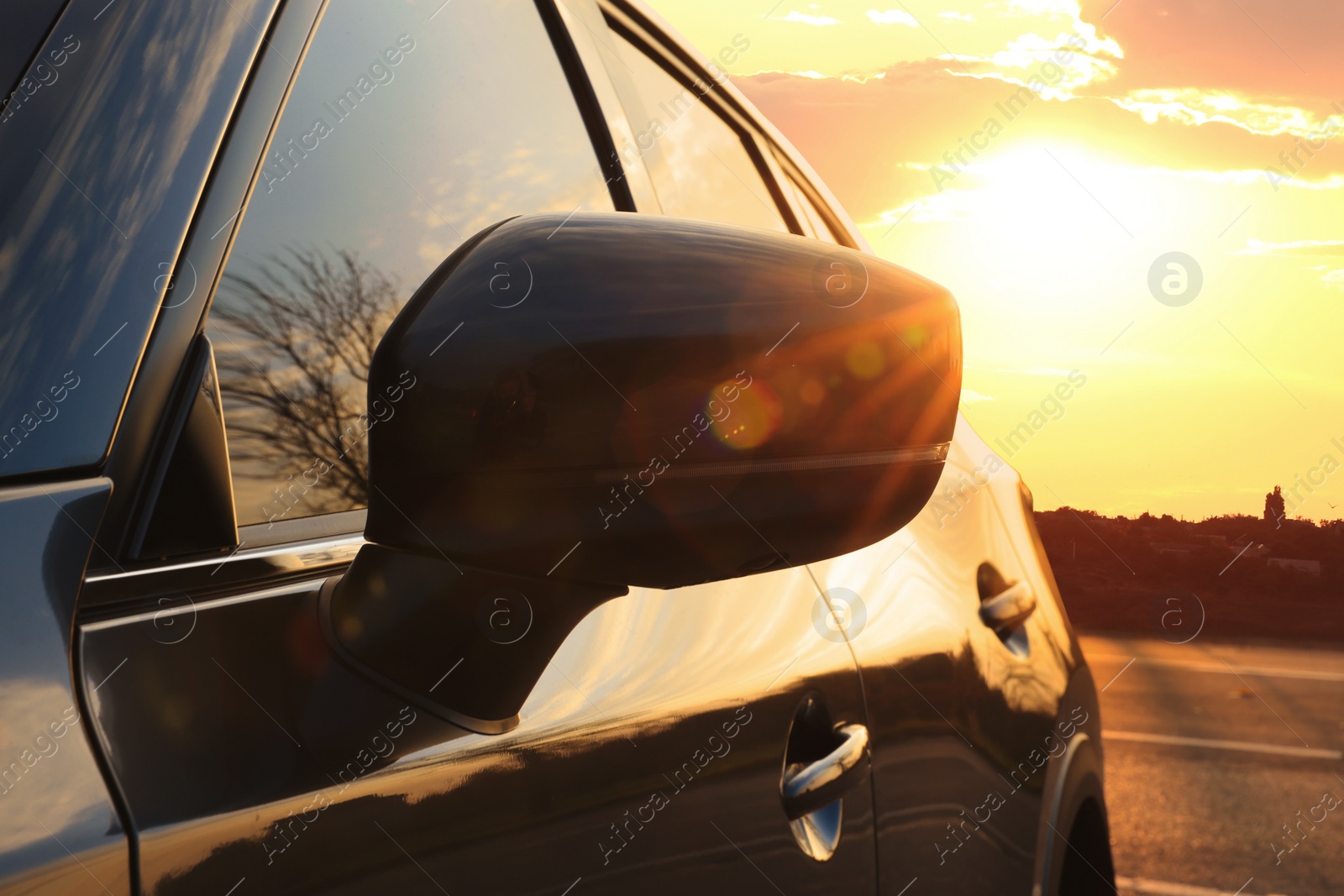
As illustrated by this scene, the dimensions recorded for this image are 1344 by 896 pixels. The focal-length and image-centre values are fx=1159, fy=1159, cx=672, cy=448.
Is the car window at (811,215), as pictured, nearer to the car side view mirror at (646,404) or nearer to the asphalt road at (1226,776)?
the car side view mirror at (646,404)

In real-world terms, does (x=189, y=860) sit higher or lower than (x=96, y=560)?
lower

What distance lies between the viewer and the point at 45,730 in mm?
645

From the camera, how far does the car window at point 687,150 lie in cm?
170

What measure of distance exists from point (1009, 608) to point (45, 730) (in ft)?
5.56

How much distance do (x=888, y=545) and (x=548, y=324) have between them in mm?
1212

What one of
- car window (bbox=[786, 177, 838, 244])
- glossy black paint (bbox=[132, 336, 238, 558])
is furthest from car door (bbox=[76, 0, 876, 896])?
car window (bbox=[786, 177, 838, 244])

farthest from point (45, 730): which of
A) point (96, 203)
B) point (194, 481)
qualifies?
point (96, 203)

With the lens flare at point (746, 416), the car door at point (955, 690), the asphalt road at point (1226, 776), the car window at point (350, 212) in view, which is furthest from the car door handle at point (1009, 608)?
the asphalt road at point (1226, 776)

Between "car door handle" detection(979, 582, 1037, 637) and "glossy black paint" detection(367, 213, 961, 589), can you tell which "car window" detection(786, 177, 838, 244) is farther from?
"glossy black paint" detection(367, 213, 961, 589)

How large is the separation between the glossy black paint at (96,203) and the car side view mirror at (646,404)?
8.4 inches

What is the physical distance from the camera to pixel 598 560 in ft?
2.24

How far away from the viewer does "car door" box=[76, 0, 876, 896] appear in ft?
2.35

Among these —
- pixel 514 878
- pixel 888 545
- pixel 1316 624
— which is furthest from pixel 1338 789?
pixel 1316 624

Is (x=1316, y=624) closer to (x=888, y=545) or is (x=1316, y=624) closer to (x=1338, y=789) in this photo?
(x=1338, y=789)
